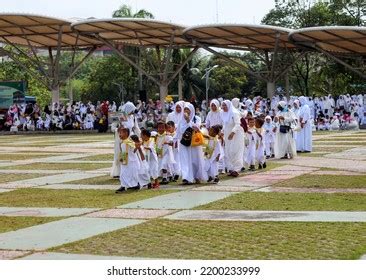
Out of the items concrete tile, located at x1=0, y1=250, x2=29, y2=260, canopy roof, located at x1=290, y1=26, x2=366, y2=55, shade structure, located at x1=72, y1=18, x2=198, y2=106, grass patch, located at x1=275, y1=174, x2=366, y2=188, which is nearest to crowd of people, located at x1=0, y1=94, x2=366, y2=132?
canopy roof, located at x1=290, y1=26, x2=366, y2=55

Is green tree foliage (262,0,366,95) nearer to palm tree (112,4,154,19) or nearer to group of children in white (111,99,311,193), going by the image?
palm tree (112,4,154,19)

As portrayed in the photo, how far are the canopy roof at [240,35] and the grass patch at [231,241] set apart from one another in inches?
1310

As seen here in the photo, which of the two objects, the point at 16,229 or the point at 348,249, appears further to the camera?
the point at 16,229

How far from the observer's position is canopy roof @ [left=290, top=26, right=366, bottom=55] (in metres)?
41.1

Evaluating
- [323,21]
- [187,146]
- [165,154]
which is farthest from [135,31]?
[187,146]

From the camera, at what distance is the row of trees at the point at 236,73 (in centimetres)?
6391

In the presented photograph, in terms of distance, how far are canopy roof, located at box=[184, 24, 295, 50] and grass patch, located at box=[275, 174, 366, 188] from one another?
26.4 meters

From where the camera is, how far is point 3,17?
1829 inches

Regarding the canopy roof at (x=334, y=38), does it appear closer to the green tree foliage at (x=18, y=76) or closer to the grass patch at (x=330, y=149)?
the grass patch at (x=330, y=149)

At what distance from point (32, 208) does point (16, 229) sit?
2393 millimetres

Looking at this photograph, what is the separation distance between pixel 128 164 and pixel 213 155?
2.11 m

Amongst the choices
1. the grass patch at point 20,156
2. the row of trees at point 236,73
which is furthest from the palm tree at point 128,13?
the grass patch at point 20,156

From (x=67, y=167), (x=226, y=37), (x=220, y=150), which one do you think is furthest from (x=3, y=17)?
(x=220, y=150)

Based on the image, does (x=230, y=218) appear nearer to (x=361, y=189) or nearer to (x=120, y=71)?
(x=361, y=189)
